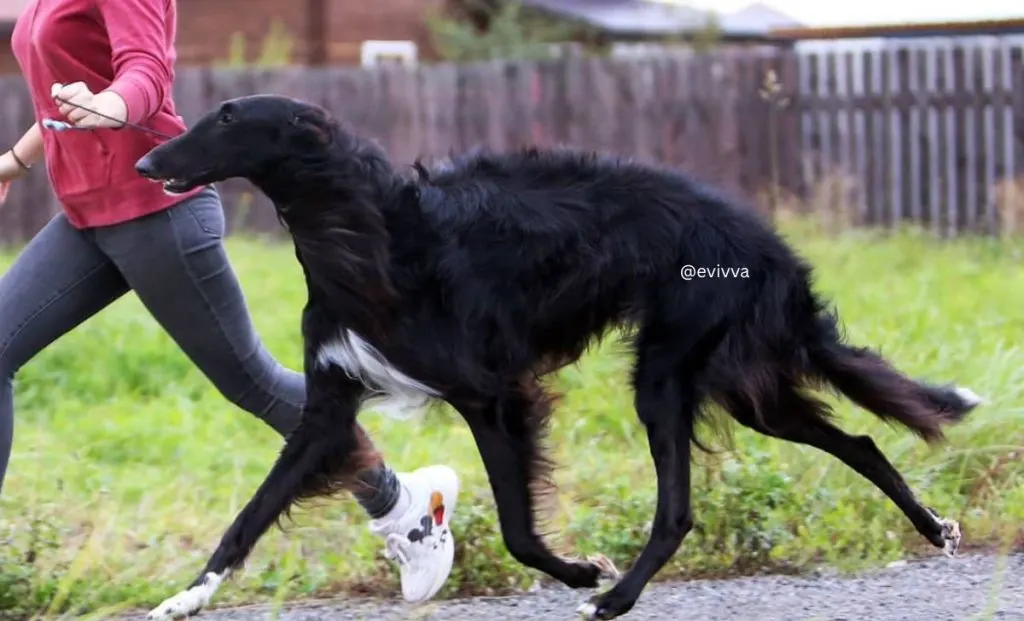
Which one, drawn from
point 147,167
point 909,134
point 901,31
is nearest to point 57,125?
point 147,167

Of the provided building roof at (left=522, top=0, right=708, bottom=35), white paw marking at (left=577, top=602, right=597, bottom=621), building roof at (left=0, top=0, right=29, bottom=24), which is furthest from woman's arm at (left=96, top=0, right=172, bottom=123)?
building roof at (left=522, top=0, right=708, bottom=35)

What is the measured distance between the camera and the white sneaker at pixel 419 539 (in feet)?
13.1

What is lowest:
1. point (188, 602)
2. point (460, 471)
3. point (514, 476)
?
point (460, 471)

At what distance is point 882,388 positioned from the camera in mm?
4199

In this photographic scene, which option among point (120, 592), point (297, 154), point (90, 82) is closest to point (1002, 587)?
point (297, 154)

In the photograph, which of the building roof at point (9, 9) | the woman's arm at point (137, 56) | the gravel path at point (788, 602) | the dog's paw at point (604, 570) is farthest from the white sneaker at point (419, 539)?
the building roof at point (9, 9)

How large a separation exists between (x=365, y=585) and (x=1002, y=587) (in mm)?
1917

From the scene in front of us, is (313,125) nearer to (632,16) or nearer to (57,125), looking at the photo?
(57,125)

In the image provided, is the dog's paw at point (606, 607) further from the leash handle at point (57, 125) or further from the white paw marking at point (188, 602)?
the leash handle at point (57, 125)

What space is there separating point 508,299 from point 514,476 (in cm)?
49

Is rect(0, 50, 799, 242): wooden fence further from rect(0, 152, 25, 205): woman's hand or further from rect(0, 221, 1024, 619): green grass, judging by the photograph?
rect(0, 152, 25, 205): woman's hand

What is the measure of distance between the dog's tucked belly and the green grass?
1.30 feet

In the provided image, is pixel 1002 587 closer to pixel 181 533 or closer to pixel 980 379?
pixel 980 379

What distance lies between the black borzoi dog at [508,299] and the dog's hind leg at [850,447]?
16 cm
